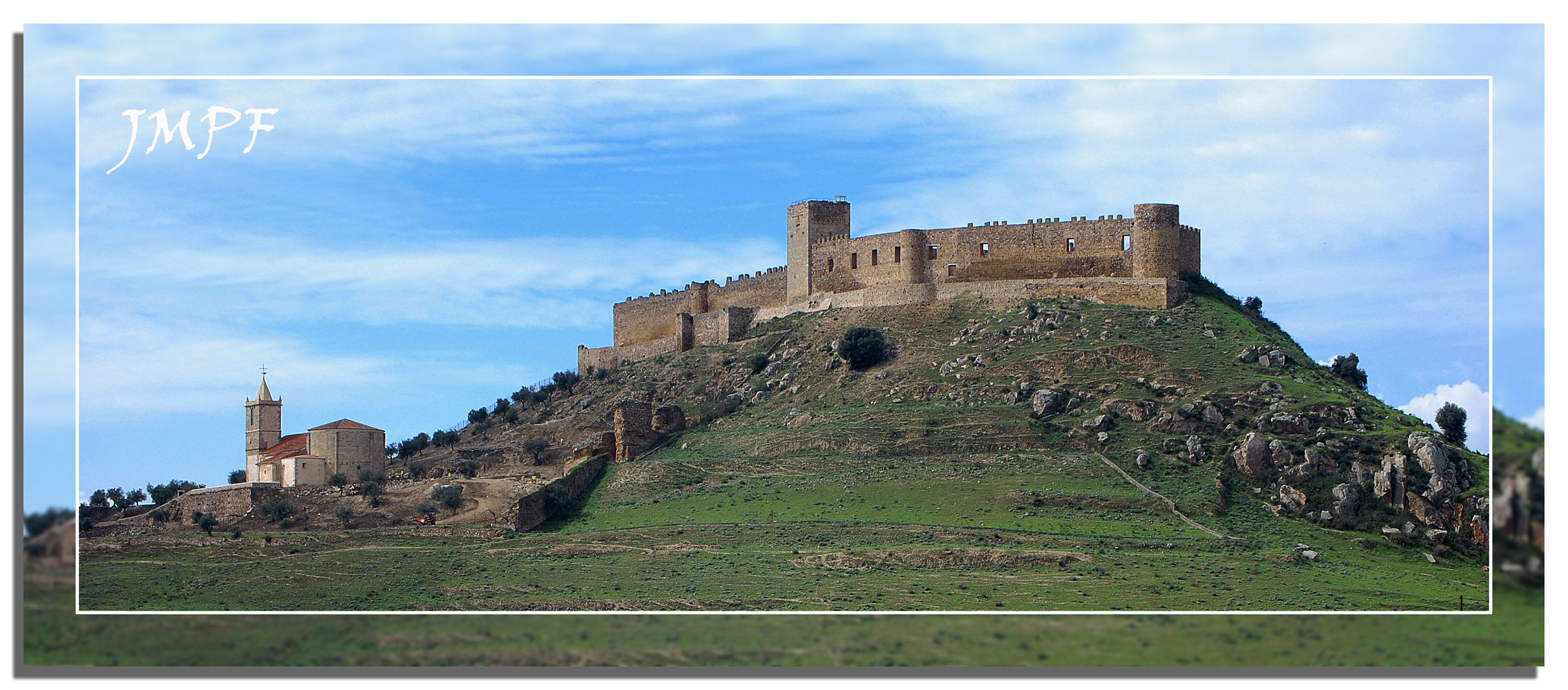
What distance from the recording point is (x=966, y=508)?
39281 mm

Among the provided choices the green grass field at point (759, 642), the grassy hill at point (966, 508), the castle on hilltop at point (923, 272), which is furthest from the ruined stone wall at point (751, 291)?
the green grass field at point (759, 642)

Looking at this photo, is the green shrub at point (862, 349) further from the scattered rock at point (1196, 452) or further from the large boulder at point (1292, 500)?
the large boulder at point (1292, 500)

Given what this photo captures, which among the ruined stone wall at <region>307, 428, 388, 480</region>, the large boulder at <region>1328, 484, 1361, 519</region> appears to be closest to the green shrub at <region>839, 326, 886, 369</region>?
the ruined stone wall at <region>307, 428, 388, 480</region>

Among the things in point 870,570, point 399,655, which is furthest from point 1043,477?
point 399,655

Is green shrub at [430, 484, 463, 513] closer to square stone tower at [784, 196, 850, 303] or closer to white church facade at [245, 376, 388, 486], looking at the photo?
white church facade at [245, 376, 388, 486]

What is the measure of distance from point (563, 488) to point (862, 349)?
442 inches

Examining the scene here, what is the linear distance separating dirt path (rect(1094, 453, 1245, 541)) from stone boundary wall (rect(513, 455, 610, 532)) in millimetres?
13501

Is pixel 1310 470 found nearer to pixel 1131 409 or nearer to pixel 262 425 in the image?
pixel 1131 409

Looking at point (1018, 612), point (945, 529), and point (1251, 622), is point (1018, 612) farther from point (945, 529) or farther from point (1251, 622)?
point (945, 529)

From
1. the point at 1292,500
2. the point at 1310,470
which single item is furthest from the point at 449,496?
the point at 1310,470

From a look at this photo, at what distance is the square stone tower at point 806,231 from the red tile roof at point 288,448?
17.7m

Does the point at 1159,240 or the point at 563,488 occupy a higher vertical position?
the point at 1159,240

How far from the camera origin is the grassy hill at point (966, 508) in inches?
1336

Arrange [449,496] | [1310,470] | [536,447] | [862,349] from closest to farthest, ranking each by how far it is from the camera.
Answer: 1. [1310,470]
2. [449,496]
3. [862,349]
4. [536,447]
